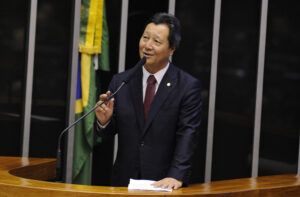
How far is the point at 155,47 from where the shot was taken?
3205 mm

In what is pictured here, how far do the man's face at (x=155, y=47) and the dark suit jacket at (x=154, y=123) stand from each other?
0.22ft

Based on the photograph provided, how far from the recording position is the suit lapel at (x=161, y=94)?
320cm

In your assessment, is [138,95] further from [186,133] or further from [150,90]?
[186,133]

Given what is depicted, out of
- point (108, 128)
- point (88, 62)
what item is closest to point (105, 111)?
point (108, 128)

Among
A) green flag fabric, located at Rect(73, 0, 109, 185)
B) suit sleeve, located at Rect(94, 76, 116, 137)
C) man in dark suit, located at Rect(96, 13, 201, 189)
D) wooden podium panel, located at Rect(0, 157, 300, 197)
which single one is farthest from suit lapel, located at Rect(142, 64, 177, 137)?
green flag fabric, located at Rect(73, 0, 109, 185)

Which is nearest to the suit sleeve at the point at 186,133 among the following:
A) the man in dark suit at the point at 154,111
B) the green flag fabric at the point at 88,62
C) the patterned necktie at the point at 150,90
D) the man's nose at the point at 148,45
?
the man in dark suit at the point at 154,111

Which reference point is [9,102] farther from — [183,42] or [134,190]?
[134,190]

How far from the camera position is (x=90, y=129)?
4750 mm

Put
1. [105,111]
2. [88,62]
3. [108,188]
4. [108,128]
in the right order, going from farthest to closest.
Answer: [88,62], [108,128], [105,111], [108,188]

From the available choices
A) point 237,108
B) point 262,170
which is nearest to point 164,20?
point 237,108

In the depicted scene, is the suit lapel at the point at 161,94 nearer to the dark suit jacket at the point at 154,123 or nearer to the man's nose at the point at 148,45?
the dark suit jacket at the point at 154,123

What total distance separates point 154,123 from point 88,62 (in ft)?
5.27

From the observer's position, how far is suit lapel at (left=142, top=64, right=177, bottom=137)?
3.20 metres

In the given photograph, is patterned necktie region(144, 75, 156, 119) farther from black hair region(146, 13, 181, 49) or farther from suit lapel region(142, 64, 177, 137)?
black hair region(146, 13, 181, 49)
